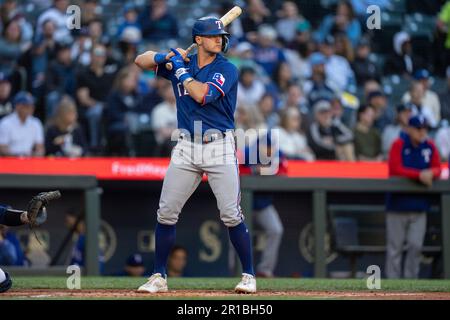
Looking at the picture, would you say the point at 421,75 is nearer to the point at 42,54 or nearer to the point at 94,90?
the point at 94,90

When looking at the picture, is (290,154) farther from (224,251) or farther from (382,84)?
(382,84)

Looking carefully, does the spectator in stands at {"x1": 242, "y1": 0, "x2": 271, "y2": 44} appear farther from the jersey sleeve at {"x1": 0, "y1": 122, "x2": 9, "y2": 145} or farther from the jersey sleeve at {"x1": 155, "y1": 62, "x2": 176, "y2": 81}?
the jersey sleeve at {"x1": 155, "y1": 62, "x2": 176, "y2": 81}

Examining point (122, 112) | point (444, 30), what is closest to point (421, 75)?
point (444, 30)

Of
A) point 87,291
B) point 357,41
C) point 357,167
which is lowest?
point 87,291

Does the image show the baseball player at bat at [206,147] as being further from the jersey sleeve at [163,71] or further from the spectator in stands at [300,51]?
the spectator in stands at [300,51]

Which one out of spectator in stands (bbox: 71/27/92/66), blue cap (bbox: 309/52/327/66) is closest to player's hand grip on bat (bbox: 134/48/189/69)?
spectator in stands (bbox: 71/27/92/66)

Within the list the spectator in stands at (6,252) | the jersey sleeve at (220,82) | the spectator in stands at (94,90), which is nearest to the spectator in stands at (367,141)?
the spectator in stands at (94,90)
